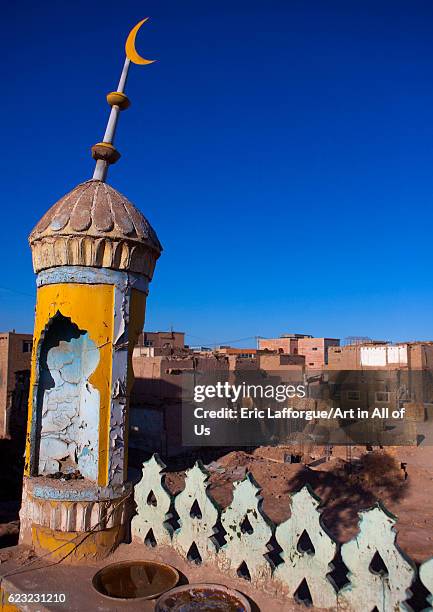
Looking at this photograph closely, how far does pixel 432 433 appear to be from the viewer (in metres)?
21.7

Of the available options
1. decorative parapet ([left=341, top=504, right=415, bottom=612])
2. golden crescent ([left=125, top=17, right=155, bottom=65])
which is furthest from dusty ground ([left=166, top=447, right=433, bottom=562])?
golden crescent ([left=125, top=17, right=155, bottom=65])

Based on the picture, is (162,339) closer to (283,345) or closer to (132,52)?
(283,345)

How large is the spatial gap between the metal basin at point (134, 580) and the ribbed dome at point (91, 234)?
2448 millimetres

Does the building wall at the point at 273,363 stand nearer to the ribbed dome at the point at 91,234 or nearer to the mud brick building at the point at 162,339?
the mud brick building at the point at 162,339

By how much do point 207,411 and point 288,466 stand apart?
676cm

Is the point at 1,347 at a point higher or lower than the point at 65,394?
higher

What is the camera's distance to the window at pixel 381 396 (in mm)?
25094

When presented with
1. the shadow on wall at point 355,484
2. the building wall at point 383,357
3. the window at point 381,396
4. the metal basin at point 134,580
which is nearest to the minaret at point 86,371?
the metal basin at point 134,580

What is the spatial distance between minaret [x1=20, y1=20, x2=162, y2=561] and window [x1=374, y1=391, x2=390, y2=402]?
75.4ft

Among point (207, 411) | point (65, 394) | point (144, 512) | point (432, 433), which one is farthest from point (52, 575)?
point (432, 433)

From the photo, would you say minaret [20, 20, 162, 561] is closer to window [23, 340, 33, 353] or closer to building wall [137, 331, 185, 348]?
window [23, 340, 33, 353]

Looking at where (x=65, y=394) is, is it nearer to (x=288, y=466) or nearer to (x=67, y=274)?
(x=67, y=274)

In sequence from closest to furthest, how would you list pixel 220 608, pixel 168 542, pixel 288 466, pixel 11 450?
pixel 220 608 → pixel 168 542 → pixel 288 466 → pixel 11 450

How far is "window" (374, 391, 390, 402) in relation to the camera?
988 inches
